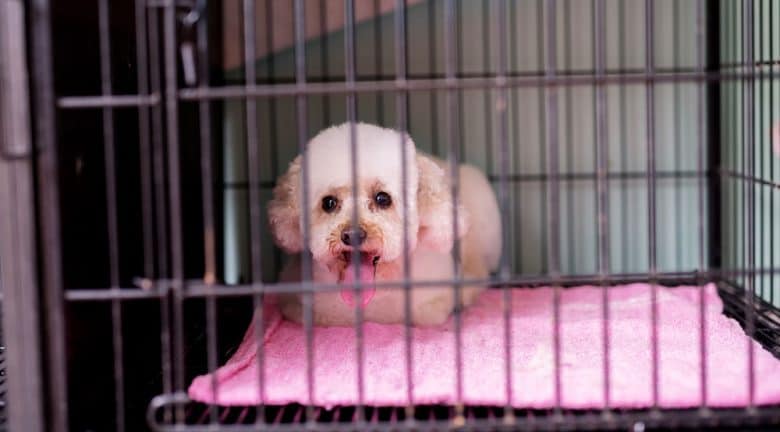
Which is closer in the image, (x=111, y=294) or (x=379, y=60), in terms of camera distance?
(x=111, y=294)

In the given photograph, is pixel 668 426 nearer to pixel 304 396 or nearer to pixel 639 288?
pixel 304 396

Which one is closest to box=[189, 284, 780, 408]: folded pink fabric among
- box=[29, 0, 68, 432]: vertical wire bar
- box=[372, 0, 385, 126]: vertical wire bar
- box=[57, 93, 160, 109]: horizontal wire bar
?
box=[29, 0, 68, 432]: vertical wire bar

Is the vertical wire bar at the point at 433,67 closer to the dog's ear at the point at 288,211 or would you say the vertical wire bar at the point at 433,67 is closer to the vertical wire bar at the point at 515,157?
the vertical wire bar at the point at 515,157

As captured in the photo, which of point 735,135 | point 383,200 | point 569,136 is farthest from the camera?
point 569,136

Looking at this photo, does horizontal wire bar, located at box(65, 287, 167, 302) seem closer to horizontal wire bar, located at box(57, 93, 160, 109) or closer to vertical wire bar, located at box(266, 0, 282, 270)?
horizontal wire bar, located at box(57, 93, 160, 109)

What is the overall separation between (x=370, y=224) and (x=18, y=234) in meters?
0.78

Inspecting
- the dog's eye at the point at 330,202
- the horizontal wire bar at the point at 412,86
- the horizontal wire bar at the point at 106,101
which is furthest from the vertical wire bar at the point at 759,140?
the horizontal wire bar at the point at 106,101

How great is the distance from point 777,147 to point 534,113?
0.76 m

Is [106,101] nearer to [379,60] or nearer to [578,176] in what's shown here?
[379,60]

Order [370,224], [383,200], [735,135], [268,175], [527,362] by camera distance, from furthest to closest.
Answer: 1. [268,175]
2. [735,135]
3. [383,200]
4. [370,224]
5. [527,362]

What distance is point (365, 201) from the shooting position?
222 centimetres

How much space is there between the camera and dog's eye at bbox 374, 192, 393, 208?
225cm

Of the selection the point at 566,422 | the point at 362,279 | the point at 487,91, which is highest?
the point at 487,91

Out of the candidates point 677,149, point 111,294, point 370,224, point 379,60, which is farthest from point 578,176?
point 111,294
